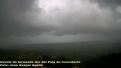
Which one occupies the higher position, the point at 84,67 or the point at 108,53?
the point at 108,53

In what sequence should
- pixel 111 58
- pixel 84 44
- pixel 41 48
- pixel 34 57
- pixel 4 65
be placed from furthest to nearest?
pixel 84 44
pixel 41 48
pixel 111 58
pixel 34 57
pixel 4 65

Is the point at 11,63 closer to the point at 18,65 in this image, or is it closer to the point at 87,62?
the point at 18,65

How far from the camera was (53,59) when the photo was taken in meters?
10.4

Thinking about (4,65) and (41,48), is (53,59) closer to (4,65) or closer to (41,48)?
(4,65)

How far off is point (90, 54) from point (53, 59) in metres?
3.62


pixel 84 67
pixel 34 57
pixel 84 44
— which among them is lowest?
pixel 84 67

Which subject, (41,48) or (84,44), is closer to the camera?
(41,48)

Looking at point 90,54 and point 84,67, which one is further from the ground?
point 90,54

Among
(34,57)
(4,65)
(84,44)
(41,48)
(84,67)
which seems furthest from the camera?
(84,44)

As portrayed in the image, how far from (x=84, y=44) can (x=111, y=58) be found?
3213mm

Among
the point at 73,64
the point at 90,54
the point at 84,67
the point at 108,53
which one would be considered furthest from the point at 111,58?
the point at 73,64

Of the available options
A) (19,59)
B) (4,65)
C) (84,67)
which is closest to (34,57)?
(19,59)

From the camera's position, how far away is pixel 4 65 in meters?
9.84

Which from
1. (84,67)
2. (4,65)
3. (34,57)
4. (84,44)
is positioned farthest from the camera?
(84,44)
